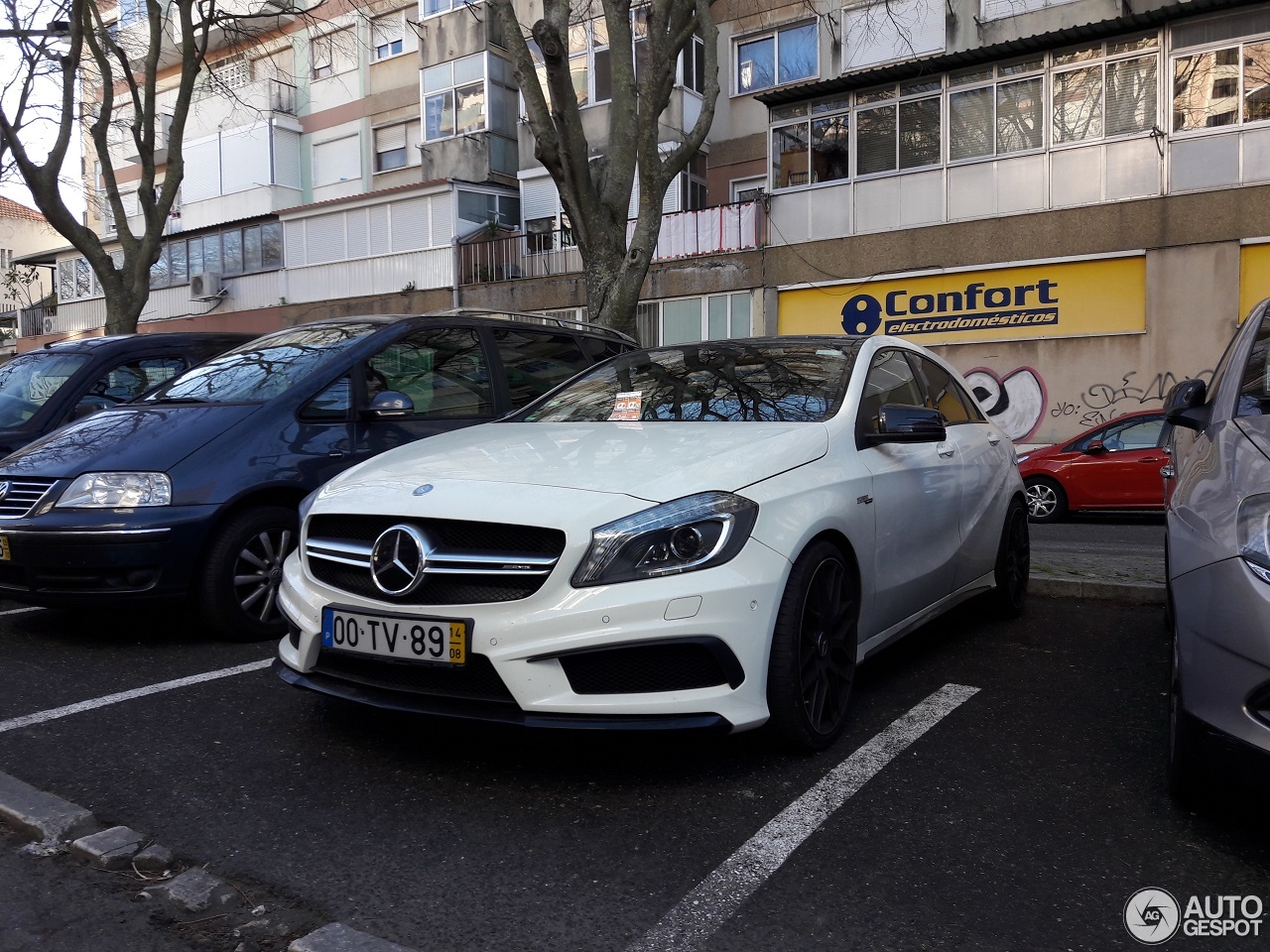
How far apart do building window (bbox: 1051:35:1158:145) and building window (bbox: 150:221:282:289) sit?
19.8 meters

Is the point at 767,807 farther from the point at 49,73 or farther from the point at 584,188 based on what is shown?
the point at 49,73

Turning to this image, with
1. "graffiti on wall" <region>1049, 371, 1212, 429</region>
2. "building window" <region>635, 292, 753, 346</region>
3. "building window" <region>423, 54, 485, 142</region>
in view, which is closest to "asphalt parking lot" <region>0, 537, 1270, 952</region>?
"graffiti on wall" <region>1049, 371, 1212, 429</region>

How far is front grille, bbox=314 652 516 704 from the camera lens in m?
3.26

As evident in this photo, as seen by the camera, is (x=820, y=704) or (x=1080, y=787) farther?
(x=820, y=704)

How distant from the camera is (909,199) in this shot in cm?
1920

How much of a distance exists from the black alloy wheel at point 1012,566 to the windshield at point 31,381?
20.1 ft

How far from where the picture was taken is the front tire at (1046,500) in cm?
1345

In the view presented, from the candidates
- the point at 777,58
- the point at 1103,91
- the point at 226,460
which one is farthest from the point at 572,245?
the point at 226,460

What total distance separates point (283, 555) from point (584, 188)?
617 centimetres

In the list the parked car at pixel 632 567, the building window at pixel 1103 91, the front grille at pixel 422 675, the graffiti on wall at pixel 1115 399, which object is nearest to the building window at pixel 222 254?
the building window at pixel 1103 91

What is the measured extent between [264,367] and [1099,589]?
16.4ft

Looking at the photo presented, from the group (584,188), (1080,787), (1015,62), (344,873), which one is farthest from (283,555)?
(1015,62)

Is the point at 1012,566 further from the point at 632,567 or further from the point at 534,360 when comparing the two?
the point at 632,567

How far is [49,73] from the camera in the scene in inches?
651
